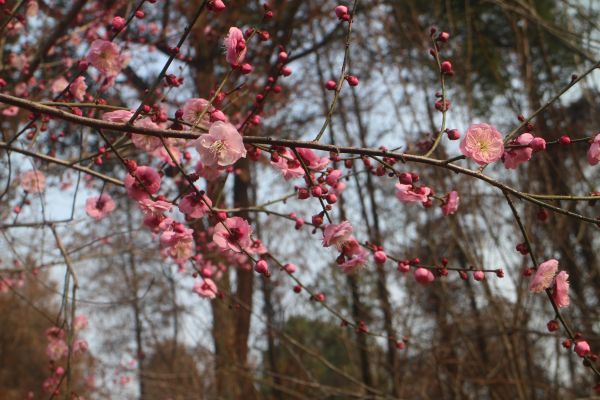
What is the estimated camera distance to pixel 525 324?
10.6 feet

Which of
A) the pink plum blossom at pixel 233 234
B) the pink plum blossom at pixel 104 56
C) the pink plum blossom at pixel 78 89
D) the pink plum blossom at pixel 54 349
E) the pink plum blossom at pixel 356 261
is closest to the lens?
the pink plum blossom at pixel 233 234

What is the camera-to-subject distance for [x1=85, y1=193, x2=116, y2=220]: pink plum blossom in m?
2.00

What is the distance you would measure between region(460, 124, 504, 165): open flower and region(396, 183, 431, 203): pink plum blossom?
156 mm

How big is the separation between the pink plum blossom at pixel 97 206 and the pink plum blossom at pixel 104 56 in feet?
1.64

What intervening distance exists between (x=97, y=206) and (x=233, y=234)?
0.84 metres

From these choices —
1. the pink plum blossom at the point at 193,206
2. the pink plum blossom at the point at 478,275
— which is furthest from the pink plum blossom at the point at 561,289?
the pink plum blossom at the point at 193,206

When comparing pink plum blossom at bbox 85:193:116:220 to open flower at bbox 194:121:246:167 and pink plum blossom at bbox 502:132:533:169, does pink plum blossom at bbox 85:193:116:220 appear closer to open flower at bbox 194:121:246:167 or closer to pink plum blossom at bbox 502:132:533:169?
open flower at bbox 194:121:246:167

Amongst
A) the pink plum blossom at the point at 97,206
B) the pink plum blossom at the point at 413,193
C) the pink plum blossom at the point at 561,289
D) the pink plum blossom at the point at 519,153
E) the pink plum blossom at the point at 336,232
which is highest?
the pink plum blossom at the point at 97,206

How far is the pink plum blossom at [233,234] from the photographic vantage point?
1.41 metres

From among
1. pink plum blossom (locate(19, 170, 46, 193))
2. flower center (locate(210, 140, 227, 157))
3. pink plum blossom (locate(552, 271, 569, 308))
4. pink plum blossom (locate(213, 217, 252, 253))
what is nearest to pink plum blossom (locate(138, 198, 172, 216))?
pink plum blossom (locate(213, 217, 252, 253))

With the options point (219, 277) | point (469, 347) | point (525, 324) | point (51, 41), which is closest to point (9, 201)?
point (51, 41)

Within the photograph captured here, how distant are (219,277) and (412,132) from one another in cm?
233

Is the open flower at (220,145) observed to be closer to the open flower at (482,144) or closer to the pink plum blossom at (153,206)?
the pink plum blossom at (153,206)

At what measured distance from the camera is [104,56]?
1.71 metres
